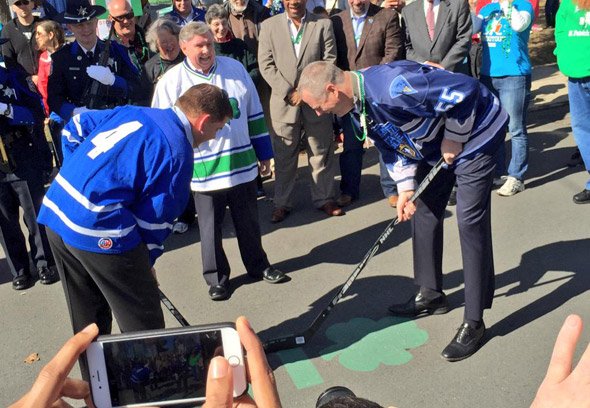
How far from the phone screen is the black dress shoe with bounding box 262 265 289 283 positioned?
112 inches

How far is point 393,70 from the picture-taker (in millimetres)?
3645

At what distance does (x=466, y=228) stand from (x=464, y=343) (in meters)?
0.65

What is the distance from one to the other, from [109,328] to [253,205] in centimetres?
140

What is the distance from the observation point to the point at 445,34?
5.87 metres

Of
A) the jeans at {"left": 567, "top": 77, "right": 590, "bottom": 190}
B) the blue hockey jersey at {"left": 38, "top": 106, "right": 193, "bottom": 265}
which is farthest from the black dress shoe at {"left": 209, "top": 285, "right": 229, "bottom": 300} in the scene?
the jeans at {"left": 567, "top": 77, "right": 590, "bottom": 190}

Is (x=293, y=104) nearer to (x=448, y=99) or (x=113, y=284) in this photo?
(x=448, y=99)

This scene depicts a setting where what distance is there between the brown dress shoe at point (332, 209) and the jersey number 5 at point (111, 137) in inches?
121

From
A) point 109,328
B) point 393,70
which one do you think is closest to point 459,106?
point 393,70

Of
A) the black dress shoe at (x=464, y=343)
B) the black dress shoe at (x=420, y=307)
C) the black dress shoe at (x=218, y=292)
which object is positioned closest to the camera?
the black dress shoe at (x=464, y=343)

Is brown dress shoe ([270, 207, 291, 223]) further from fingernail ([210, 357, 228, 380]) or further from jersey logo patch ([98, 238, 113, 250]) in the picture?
fingernail ([210, 357, 228, 380])

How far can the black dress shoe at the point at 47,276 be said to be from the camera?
529 centimetres

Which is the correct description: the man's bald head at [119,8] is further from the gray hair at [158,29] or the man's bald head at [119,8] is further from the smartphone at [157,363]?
the smartphone at [157,363]

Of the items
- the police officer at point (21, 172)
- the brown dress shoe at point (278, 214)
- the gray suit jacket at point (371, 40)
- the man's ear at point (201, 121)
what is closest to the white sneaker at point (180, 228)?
the brown dress shoe at point (278, 214)

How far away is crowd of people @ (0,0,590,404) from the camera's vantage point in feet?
10.7
